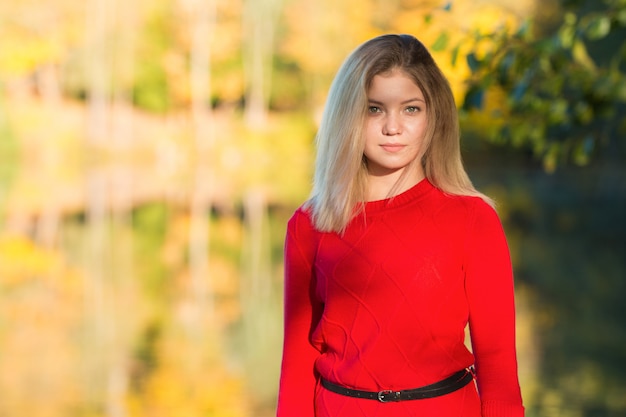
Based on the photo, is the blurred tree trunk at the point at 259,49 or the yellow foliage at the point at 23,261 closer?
the yellow foliage at the point at 23,261

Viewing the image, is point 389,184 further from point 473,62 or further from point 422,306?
point 473,62

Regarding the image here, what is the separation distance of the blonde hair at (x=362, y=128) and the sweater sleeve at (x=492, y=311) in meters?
0.09

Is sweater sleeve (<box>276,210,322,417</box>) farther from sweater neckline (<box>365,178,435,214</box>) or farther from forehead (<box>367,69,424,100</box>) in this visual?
forehead (<box>367,69,424,100</box>)

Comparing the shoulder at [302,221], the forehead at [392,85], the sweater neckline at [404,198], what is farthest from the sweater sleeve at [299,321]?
the forehead at [392,85]

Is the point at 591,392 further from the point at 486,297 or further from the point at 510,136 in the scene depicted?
the point at 486,297

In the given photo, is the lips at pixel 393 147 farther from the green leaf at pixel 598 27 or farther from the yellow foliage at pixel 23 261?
the yellow foliage at pixel 23 261

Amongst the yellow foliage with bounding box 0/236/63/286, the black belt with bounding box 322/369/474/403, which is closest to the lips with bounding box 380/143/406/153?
the black belt with bounding box 322/369/474/403

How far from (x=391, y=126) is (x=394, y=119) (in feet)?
0.05

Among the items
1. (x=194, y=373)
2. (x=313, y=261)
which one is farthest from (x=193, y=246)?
(x=313, y=261)

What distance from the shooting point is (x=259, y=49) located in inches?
1437

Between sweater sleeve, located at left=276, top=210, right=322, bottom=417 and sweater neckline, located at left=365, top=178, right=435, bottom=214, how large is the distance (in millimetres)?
123

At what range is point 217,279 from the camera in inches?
442

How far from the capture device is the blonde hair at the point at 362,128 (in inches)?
73.9

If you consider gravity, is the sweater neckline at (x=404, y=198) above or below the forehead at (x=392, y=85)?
below
